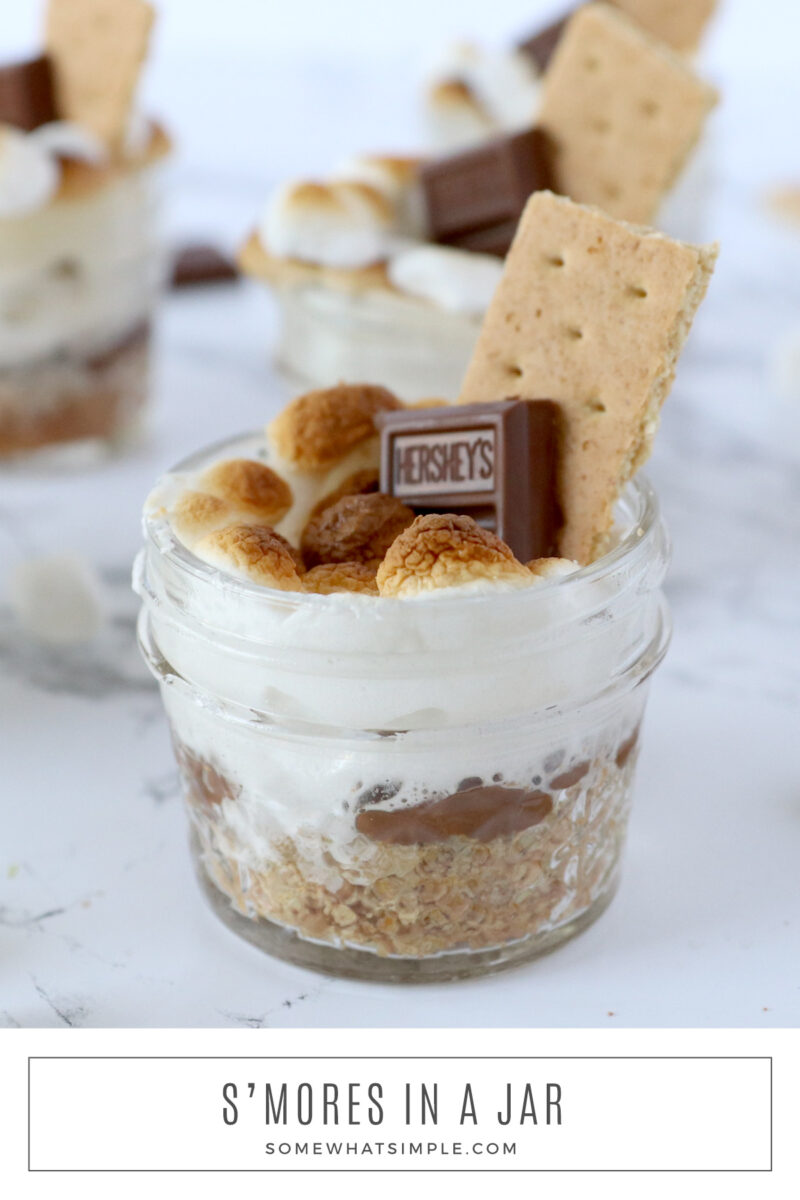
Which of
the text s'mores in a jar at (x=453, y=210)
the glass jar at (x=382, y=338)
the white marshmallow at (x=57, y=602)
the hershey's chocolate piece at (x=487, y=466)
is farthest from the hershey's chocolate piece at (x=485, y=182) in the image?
the hershey's chocolate piece at (x=487, y=466)

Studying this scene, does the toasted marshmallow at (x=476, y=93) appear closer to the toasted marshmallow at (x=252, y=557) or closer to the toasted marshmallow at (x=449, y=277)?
the toasted marshmallow at (x=449, y=277)

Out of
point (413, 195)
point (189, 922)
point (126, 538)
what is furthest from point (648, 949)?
→ point (413, 195)

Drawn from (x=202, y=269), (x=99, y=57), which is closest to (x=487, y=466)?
(x=99, y=57)

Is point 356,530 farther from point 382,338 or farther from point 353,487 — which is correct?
point 382,338

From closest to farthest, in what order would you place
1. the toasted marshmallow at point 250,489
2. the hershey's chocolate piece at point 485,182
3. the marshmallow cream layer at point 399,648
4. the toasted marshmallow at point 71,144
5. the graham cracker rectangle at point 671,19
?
the marshmallow cream layer at point 399,648 → the toasted marshmallow at point 250,489 → the hershey's chocolate piece at point 485,182 → the toasted marshmallow at point 71,144 → the graham cracker rectangle at point 671,19

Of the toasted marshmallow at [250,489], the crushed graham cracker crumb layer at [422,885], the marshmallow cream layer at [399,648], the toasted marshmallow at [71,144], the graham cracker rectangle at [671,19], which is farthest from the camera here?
the graham cracker rectangle at [671,19]
